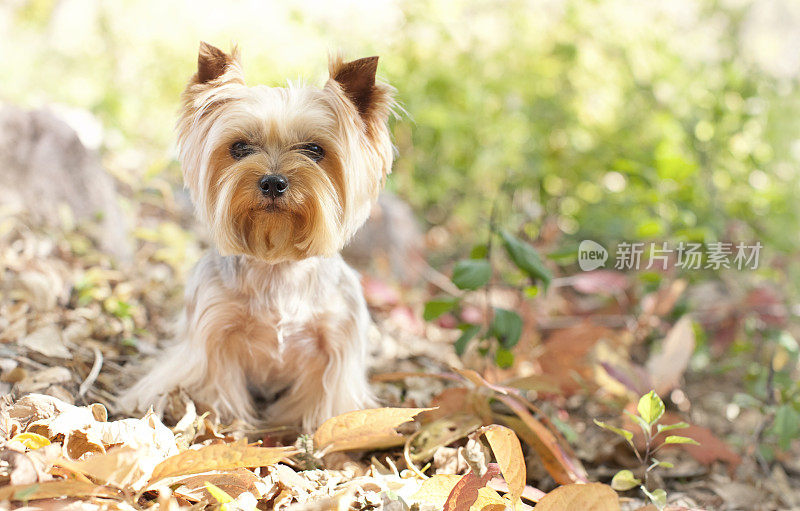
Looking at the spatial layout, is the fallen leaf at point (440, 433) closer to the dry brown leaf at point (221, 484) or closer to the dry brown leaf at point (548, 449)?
the dry brown leaf at point (548, 449)

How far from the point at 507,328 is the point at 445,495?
1.20 metres

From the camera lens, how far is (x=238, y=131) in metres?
2.71

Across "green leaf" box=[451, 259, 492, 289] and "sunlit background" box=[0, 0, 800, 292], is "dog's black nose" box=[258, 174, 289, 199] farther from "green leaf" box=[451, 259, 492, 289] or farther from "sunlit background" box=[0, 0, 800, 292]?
"sunlit background" box=[0, 0, 800, 292]

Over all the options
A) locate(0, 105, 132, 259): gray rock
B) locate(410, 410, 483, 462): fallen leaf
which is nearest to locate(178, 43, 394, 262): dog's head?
locate(410, 410, 483, 462): fallen leaf

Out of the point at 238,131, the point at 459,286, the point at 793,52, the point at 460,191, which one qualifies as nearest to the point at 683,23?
the point at 793,52

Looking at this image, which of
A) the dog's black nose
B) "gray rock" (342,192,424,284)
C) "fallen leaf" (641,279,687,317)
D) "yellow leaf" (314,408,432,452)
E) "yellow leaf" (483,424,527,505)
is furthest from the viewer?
"gray rock" (342,192,424,284)

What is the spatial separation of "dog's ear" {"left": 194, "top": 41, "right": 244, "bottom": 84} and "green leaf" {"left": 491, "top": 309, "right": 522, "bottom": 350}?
5.45 feet

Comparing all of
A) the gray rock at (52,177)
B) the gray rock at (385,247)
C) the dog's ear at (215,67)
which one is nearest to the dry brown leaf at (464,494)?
the dog's ear at (215,67)

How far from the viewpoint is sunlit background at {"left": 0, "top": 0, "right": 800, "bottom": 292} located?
17.8 feet

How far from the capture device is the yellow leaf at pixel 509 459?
234cm

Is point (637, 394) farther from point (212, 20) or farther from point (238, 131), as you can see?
point (212, 20)

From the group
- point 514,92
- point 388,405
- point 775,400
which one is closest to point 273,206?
point 388,405

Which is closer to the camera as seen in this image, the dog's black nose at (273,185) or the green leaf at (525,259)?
the dog's black nose at (273,185)

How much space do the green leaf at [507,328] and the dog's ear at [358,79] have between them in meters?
1.25
